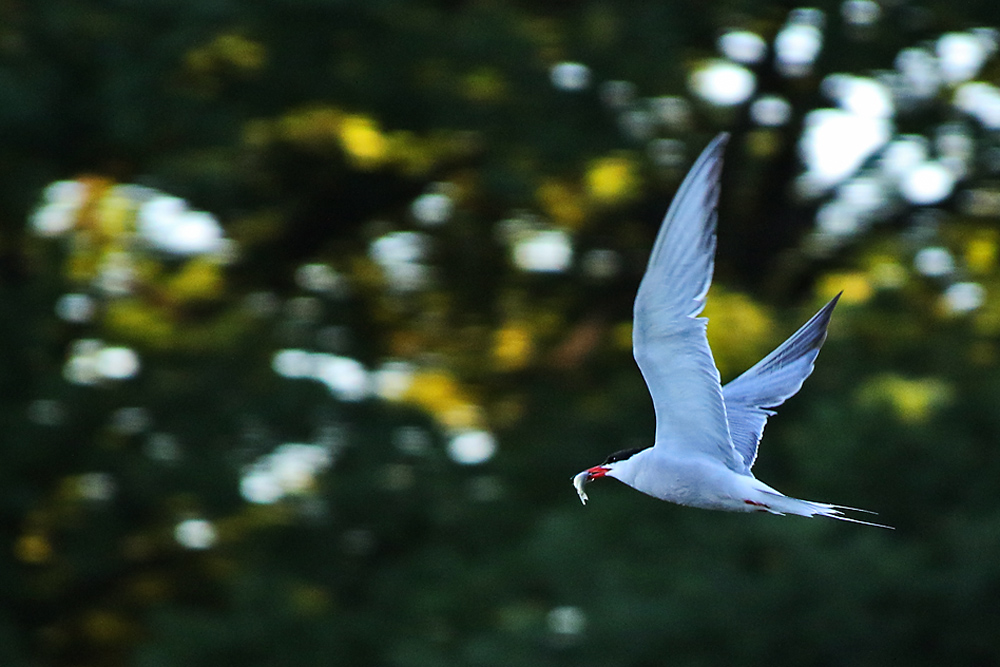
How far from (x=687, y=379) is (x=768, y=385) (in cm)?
80

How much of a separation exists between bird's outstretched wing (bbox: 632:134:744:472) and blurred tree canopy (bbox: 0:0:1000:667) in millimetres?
3410

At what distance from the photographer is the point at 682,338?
2.58m

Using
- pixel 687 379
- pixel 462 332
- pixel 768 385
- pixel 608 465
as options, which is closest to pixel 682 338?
pixel 687 379

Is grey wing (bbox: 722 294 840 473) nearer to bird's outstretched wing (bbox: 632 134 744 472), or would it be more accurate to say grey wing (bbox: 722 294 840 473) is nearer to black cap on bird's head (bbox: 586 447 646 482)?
black cap on bird's head (bbox: 586 447 646 482)

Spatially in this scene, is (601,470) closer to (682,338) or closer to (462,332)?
(682,338)

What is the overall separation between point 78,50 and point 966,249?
5465 mm

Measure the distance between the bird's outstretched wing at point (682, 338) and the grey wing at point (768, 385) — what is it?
22.3 inches

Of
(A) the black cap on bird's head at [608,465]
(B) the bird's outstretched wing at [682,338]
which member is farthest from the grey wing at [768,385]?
(B) the bird's outstretched wing at [682,338]

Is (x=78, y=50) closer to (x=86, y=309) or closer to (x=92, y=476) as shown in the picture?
(x=86, y=309)

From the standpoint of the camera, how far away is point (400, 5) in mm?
7012

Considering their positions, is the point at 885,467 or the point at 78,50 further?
the point at 78,50

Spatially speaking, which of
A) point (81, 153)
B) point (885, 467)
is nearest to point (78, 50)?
point (81, 153)

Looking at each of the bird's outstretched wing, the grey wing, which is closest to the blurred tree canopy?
the grey wing

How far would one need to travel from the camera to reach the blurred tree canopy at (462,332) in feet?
20.1
